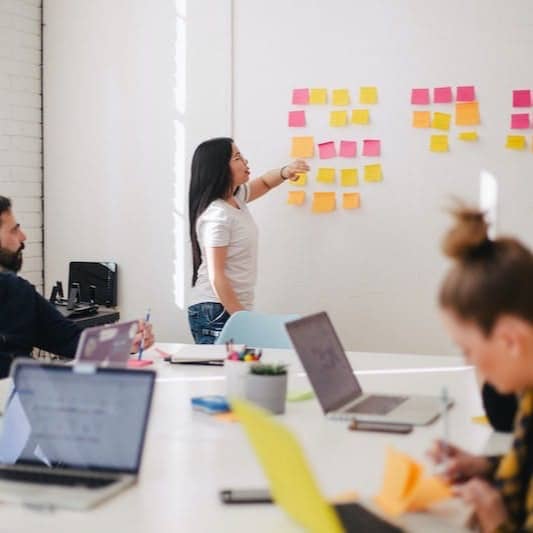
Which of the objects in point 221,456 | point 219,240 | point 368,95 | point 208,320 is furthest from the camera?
point 368,95

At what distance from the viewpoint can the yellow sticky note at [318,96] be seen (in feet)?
14.4

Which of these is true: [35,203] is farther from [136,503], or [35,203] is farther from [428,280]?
[136,503]

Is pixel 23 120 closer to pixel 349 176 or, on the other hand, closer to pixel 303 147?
pixel 303 147

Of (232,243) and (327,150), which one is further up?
(327,150)

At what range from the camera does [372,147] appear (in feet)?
14.2

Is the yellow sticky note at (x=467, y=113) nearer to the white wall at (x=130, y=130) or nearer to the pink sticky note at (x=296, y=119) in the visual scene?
the pink sticky note at (x=296, y=119)

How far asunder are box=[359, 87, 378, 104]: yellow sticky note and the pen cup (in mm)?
2313

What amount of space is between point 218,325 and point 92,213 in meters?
1.30

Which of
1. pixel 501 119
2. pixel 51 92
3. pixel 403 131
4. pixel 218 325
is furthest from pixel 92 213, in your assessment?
pixel 501 119

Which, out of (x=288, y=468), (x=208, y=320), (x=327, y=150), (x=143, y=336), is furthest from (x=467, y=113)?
(x=288, y=468)

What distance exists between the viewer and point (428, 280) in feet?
14.1

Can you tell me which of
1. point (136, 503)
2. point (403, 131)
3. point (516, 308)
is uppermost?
point (403, 131)

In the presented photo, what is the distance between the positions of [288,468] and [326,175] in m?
3.21

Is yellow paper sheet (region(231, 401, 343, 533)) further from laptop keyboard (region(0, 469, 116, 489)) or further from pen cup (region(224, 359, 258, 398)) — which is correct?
pen cup (region(224, 359, 258, 398))
